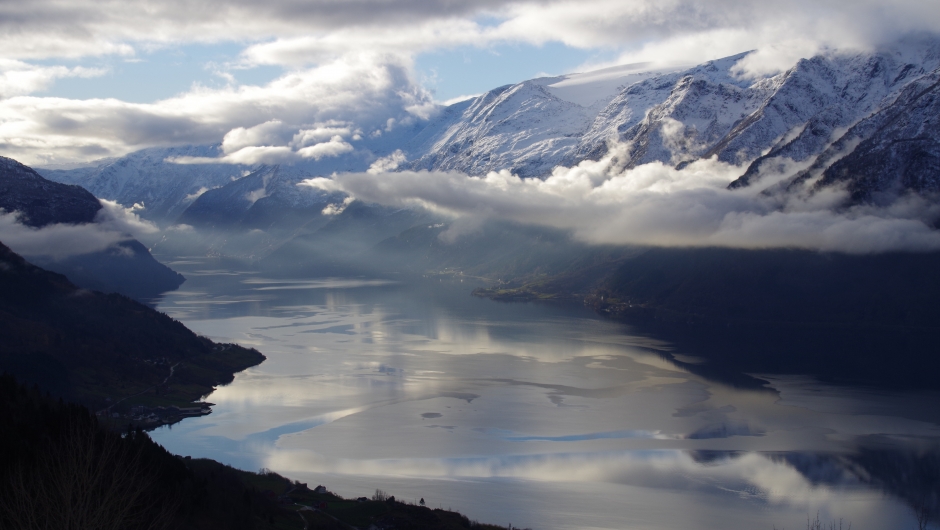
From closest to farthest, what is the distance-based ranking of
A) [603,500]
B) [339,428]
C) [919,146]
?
[603,500]
[339,428]
[919,146]

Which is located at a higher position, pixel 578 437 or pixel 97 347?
pixel 97 347

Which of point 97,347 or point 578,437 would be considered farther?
point 97,347

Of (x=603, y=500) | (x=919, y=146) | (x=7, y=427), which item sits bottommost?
(x=603, y=500)

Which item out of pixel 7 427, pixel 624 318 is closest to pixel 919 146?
pixel 624 318

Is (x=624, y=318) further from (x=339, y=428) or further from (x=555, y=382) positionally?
(x=339, y=428)

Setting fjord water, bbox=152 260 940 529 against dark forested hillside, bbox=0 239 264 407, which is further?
dark forested hillside, bbox=0 239 264 407

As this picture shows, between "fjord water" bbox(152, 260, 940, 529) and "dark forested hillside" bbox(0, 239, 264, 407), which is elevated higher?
"dark forested hillside" bbox(0, 239, 264, 407)

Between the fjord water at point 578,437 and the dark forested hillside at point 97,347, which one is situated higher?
the dark forested hillside at point 97,347

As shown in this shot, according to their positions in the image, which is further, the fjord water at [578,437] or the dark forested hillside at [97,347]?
the dark forested hillside at [97,347]
